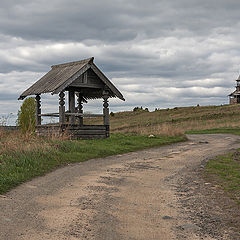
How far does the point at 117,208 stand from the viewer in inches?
257

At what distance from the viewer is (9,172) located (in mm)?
9555

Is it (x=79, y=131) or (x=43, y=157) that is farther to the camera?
(x=79, y=131)

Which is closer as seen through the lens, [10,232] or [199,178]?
[10,232]

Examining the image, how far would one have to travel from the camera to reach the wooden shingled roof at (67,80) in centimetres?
1925

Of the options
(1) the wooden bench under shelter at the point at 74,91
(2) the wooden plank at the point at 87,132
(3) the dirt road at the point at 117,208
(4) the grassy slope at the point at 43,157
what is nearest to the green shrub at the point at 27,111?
(1) the wooden bench under shelter at the point at 74,91

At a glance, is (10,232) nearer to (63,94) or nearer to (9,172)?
(9,172)

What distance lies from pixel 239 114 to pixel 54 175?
45035 mm

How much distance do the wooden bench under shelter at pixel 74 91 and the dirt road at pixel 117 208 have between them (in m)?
9.21

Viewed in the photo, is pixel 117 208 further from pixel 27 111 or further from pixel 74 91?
pixel 27 111

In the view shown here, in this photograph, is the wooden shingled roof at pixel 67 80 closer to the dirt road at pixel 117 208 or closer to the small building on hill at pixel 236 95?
the dirt road at pixel 117 208

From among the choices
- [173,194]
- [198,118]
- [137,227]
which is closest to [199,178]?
[173,194]

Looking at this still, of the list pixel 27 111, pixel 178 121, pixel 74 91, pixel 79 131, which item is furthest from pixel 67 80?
pixel 178 121

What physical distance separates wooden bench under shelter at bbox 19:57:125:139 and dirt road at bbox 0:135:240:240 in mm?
9214

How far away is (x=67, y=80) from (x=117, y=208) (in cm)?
1344
